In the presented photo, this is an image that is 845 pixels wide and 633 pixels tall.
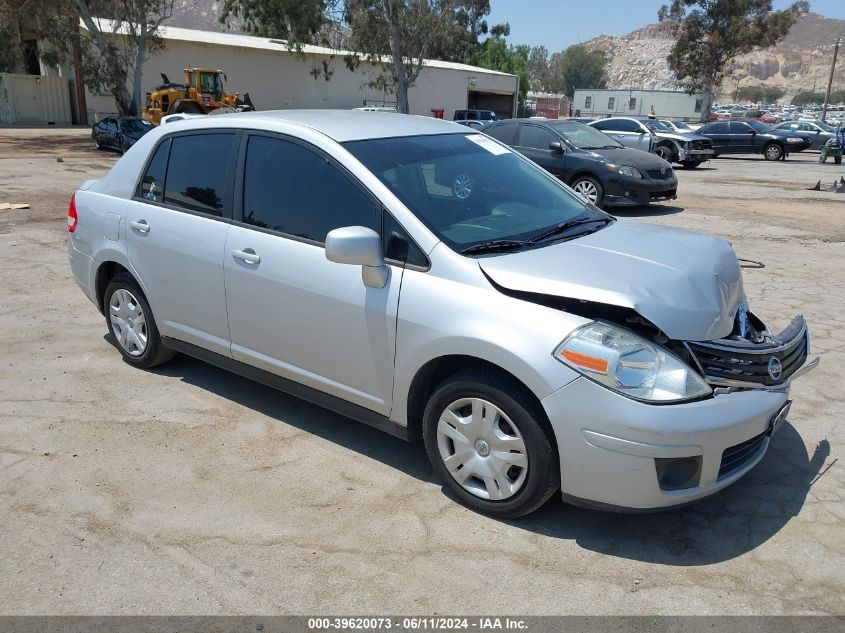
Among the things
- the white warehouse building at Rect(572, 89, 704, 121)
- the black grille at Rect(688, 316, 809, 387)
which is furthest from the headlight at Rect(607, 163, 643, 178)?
the white warehouse building at Rect(572, 89, 704, 121)

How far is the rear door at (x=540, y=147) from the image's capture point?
13.2 meters

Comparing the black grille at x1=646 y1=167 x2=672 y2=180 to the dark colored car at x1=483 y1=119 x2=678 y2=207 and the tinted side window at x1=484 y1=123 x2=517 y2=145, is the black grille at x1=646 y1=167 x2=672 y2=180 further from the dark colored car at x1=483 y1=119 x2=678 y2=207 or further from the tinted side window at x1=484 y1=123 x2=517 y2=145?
the tinted side window at x1=484 y1=123 x2=517 y2=145

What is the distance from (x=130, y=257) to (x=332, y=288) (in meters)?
1.91

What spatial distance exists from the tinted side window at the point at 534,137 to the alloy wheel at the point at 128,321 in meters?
9.87

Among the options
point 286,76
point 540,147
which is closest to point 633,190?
point 540,147

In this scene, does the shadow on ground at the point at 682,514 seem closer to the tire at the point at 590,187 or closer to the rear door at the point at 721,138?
the tire at the point at 590,187

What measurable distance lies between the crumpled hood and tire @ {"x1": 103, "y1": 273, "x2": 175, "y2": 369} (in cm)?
271

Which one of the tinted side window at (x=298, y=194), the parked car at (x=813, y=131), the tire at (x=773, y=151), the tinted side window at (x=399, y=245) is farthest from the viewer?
the parked car at (x=813, y=131)

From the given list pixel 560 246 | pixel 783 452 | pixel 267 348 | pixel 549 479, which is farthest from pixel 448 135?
pixel 783 452

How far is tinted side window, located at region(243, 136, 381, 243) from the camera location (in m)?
3.79

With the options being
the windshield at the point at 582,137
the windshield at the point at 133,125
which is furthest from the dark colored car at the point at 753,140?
the windshield at the point at 133,125

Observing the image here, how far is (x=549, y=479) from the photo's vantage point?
3.19 meters

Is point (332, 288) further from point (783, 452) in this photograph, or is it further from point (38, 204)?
point (38, 204)

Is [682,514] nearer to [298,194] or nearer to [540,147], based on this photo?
[298,194]
